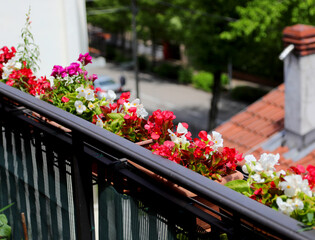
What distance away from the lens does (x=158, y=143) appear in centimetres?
215

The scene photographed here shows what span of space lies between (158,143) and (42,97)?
1.12 metres

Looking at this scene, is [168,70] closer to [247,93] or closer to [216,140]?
[247,93]

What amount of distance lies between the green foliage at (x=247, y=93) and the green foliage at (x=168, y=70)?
5.94 meters

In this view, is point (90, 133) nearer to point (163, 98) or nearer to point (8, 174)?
point (8, 174)

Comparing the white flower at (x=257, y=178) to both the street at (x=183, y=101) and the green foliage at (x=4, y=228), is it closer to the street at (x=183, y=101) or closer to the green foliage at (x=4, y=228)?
the green foliage at (x=4, y=228)

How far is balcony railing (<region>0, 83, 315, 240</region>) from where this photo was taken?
4.65ft

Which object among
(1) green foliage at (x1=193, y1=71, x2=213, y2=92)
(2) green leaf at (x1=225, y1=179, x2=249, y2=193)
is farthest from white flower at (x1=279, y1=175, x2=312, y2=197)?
(1) green foliage at (x1=193, y1=71, x2=213, y2=92)

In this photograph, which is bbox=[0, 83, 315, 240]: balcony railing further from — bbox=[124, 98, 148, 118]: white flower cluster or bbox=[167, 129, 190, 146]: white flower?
bbox=[124, 98, 148, 118]: white flower cluster

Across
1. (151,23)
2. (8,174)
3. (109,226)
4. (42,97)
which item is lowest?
(151,23)

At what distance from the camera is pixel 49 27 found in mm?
5289

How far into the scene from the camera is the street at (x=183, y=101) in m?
24.9

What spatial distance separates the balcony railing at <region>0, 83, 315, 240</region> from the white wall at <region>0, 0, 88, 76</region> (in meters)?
2.39

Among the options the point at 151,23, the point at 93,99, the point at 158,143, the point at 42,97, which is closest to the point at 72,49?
the point at 42,97

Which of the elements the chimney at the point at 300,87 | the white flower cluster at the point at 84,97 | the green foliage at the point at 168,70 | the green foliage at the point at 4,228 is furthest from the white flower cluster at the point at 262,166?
the green foliage at the point at 168,70
